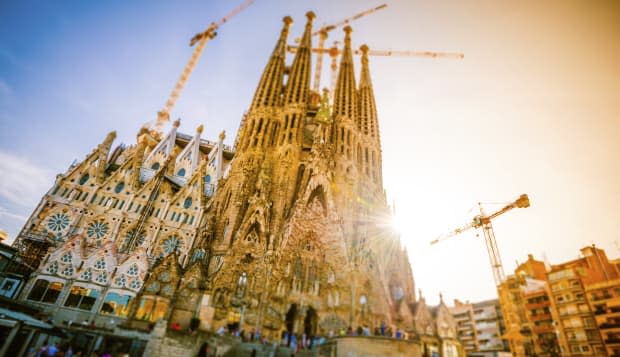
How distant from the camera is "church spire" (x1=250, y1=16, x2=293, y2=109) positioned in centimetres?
4125

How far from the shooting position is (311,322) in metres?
27.2

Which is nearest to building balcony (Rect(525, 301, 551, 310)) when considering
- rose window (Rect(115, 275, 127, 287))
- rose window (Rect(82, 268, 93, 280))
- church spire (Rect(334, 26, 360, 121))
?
church spire (Rect(334, 26, 360, 121))

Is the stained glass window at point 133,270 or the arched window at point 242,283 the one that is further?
the stained glass window at point 133,270

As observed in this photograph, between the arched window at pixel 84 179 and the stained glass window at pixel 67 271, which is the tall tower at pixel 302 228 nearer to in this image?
the stained glass window at pixel 67 271

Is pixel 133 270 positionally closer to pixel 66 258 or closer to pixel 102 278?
pixel 102 278

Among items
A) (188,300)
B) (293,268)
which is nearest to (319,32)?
(293,268)

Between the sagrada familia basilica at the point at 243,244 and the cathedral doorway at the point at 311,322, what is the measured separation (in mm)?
120

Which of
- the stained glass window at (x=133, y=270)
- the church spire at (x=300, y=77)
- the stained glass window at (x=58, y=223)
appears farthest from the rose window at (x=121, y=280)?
the church spire at (x=300, y=77)

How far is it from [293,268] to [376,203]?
14078 mm

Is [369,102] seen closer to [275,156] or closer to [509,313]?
[275,156]

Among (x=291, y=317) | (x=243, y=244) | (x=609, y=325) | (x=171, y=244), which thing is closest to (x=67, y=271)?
(x=171, y=244)

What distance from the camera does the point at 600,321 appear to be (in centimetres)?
3919

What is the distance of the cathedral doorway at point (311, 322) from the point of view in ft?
87.6

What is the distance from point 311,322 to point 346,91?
105ft
